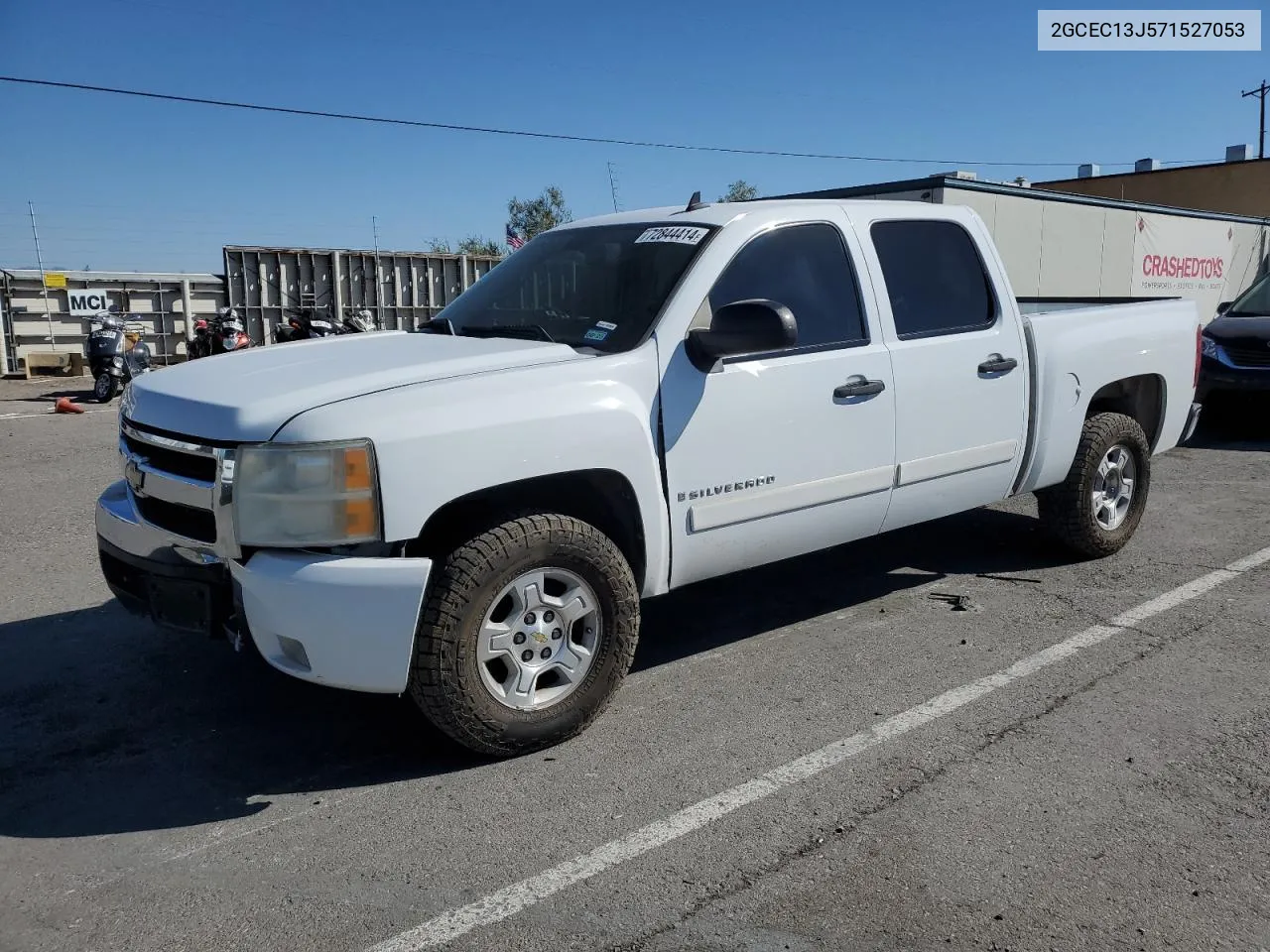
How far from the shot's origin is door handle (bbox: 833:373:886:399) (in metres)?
4.26

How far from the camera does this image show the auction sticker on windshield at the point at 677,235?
4164 mm

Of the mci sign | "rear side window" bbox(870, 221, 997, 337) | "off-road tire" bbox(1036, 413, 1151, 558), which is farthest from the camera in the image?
the mci sign

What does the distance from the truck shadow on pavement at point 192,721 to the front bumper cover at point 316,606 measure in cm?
48

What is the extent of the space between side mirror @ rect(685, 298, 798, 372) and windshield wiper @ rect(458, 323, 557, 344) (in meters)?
0.62

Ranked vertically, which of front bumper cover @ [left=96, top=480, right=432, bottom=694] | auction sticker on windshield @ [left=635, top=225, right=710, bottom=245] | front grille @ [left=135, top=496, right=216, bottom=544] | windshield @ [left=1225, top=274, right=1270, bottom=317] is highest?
auction sticker on windshield @ [left=635, top=225, right=710, bottom=245]

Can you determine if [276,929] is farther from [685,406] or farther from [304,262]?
[304,262]

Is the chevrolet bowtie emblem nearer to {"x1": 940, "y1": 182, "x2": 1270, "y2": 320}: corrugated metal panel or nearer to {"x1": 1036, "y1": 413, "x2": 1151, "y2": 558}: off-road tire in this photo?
{"x1": 1036, "y1": 413, "x2": 1151, "y2": 558}: off-road tire

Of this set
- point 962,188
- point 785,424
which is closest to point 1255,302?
point 962,188

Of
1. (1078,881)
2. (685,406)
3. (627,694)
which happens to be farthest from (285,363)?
(1078,881)

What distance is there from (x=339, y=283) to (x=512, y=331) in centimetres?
1764

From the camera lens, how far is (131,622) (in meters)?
4.97

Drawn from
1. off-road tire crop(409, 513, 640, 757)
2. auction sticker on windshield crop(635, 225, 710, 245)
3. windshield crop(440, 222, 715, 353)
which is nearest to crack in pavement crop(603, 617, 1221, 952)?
off-road tire crop(409, 513, 640, 757)

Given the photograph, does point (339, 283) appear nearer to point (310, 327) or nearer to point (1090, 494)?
point (310, 327)

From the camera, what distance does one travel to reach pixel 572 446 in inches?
138
